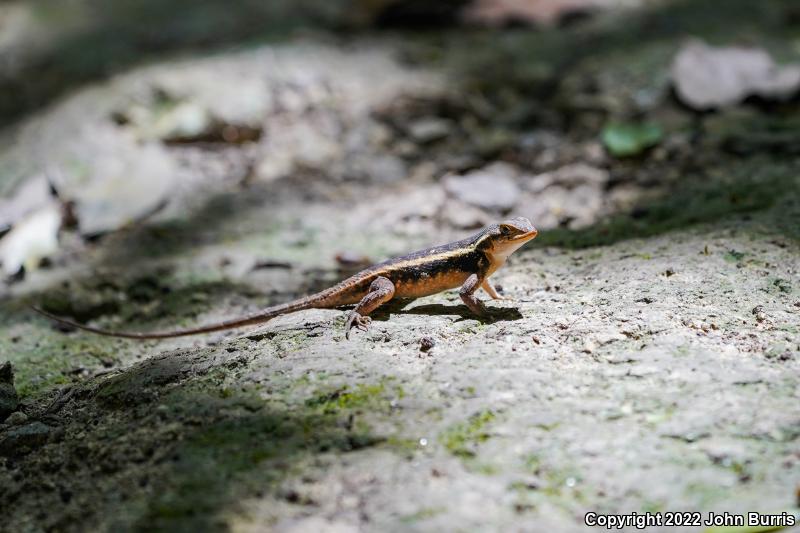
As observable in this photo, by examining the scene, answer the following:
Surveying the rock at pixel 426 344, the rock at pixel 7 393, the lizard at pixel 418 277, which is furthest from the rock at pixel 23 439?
the rock at pixel 426 344

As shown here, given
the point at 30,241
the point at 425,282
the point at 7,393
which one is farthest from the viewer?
the point at 30,241

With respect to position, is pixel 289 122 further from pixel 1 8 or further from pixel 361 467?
pixel 1 8

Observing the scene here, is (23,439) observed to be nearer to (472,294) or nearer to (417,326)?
(417,326)

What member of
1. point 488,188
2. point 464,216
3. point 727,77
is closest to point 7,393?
point 464,216

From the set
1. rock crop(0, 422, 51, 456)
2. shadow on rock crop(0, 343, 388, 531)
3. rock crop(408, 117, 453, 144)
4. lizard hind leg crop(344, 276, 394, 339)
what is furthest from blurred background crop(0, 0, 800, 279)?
shadow on rock crop(0, 343, 388, 531)

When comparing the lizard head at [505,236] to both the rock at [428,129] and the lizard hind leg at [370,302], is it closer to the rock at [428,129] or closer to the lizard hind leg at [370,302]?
the lizard hind leg at [370,302]

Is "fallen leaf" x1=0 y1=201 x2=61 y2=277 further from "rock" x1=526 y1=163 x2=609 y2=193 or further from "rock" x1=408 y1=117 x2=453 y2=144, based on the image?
"rock" x1=526 y1=163 x2=609 y2=193

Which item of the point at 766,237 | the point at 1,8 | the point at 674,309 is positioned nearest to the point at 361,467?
the point at 674,309
